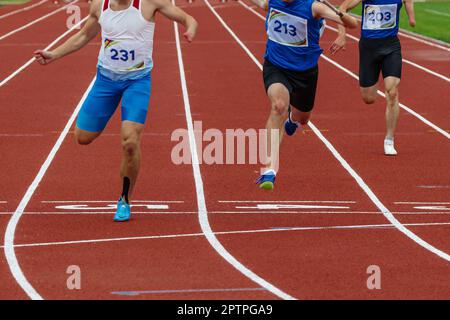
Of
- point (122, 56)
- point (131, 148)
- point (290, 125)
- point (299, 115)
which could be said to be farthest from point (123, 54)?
point (290, 125)

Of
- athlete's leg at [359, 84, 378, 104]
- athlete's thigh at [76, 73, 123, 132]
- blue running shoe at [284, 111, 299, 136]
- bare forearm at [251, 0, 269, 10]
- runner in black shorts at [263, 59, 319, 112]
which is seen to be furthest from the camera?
athlete's leg at [359, 84, 378, 104]

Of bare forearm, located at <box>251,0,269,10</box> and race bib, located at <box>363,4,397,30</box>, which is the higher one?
bare forearm, located at <box>251,0,269,10</box>

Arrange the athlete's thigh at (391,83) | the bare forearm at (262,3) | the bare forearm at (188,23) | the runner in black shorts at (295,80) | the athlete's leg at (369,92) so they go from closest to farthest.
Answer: the bare forearm at (188,23)
the runner in black shorts at (295,80)
the bare forearm at (262,3)
the athlete's thigh at (391,83)
the athlete's leg at (369,92)

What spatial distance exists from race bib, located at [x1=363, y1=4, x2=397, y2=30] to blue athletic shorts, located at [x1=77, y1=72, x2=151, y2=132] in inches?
183

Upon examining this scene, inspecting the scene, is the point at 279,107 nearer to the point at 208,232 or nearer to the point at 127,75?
the point at 127,75

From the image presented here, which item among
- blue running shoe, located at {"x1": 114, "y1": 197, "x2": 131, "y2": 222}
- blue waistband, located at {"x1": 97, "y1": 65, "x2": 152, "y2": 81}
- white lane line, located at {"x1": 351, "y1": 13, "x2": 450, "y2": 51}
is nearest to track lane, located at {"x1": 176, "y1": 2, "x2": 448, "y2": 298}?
blue running shoe, located at {"x1": 114, "y1": 197, "x2": 131, "y2": 222}

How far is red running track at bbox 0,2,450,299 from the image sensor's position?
848cm

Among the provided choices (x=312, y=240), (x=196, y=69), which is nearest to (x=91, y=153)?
(x=312, y=240)

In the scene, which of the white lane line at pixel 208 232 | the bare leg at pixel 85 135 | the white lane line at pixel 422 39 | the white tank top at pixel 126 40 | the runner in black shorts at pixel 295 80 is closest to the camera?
the white lane line at pixel 208 232

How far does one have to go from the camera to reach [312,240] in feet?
32.9

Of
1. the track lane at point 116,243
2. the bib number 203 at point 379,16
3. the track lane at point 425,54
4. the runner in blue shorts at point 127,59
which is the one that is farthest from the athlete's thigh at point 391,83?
the track lane at point 425,54

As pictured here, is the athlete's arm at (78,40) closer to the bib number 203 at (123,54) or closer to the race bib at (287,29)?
the bib number 203 at (123,54)

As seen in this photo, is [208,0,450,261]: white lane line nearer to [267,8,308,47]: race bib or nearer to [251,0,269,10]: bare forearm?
[267,8,308,47]: race bib

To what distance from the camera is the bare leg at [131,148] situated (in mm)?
10742
